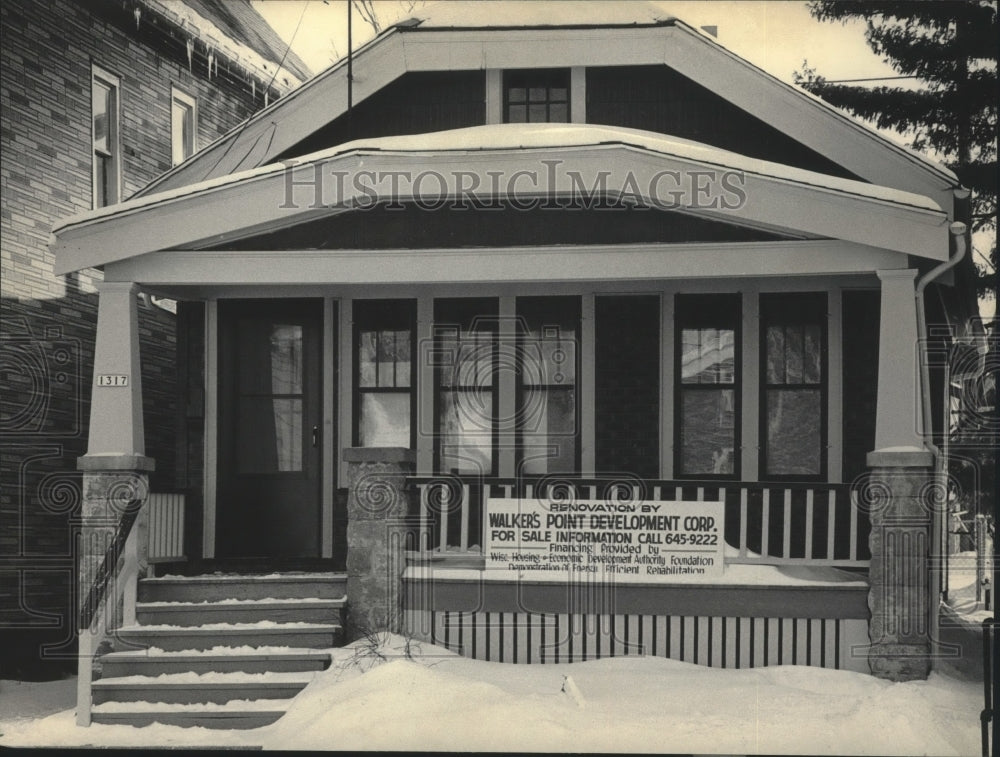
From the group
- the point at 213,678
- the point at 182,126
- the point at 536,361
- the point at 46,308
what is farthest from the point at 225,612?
the point at 182,126

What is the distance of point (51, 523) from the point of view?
36.9 ft

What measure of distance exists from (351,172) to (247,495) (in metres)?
3.68

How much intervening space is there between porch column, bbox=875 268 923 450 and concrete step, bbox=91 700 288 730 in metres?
4.75

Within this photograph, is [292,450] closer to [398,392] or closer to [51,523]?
[398,392]

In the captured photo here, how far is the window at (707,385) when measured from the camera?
34.0 ft

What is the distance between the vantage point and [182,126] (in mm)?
13461

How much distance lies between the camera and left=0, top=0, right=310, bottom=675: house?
10.6 m

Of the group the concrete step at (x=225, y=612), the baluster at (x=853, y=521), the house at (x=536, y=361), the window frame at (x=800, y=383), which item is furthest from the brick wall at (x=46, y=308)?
the baluster at (x=853, y=521)

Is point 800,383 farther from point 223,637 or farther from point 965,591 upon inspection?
point 965,591

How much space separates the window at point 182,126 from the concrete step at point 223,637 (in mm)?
6489

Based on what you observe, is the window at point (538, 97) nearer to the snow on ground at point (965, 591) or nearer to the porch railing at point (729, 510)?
the porch railing at point (729, 510)

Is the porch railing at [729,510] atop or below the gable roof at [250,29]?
below

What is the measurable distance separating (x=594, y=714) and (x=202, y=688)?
112 inches

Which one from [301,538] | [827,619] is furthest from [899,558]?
[301,538]
